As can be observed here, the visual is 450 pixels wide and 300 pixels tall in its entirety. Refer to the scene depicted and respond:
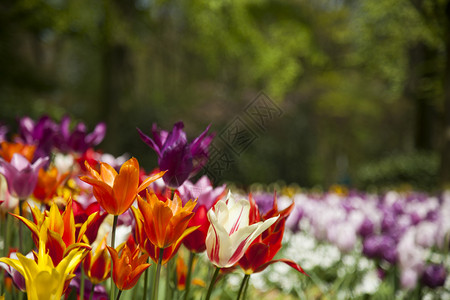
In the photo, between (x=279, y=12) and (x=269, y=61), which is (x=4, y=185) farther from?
(x=279, y=12)

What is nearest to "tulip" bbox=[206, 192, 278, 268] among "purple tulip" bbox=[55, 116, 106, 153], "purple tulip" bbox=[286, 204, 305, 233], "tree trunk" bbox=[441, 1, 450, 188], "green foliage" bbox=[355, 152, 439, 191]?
"purple tulip" bbox=[55, 116, 106, 153]

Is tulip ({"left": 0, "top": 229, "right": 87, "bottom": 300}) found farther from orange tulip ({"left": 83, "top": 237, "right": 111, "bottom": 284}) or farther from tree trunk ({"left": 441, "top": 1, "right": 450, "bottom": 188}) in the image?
tree trunk ({"left": 441, "top": 1, "right": 450, "bottom": 188})

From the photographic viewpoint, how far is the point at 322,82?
20.2 metres

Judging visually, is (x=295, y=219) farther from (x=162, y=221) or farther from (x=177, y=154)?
(x=162, y=221)

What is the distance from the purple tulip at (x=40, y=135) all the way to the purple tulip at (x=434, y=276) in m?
2.14

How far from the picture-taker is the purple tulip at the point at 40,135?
195 centimetres

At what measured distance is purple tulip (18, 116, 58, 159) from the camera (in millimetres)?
1949

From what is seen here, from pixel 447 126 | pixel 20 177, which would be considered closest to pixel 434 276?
pixel 20 177

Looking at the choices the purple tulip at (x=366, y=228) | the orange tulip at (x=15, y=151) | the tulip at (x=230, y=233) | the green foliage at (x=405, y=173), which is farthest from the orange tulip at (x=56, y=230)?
the green foliage at (x=405, y=173)

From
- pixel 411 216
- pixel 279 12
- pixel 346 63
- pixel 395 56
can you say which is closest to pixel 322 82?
pixel 346 63

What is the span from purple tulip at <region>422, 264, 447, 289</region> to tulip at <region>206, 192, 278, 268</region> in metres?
1.80

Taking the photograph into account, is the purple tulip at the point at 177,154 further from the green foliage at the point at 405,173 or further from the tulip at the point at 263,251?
the green foliage at the point at 405,173

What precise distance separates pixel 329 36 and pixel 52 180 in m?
21.9

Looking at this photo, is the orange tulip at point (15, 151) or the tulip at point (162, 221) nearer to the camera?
the tulip at point (162, 221)
